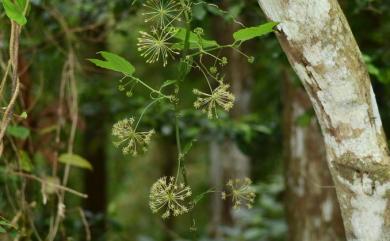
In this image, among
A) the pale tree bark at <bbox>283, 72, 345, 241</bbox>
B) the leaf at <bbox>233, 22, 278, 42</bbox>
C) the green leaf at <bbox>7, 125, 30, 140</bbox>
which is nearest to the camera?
the leaf at <bbox>233, 22, 278, 42</bbox>

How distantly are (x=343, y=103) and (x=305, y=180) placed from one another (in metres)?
1.88

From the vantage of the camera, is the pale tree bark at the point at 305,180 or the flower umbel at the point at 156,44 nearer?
the flower umbel at the point at 156,44

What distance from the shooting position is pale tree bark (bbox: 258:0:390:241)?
1.32 m

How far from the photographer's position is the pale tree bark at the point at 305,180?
3135mm

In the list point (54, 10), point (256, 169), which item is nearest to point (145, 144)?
point (54, 10)

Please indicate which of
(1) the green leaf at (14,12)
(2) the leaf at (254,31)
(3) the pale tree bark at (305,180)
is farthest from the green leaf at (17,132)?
(3) the pale tree bark at (305,180)

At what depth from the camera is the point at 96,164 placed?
454 cm

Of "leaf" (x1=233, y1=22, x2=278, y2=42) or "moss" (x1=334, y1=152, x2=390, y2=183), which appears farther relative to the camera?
"moss" (x1=334, y1=152, x2=390, y2=183)

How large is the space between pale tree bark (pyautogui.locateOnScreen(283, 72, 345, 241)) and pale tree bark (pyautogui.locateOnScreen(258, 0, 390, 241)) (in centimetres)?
163

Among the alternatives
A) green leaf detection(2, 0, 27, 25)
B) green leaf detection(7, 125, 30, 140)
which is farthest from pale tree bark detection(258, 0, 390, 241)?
green leaf detection(7, 125, 30, 140)

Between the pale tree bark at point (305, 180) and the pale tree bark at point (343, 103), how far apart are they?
64.3 inches

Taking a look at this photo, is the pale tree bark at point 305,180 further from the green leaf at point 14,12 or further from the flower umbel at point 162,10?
the green leaf at point 14,12

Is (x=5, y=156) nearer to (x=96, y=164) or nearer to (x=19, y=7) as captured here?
(x=19, y=7)

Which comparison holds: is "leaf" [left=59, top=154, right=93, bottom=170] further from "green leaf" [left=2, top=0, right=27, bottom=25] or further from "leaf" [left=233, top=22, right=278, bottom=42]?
"leaf" [left=233, top=22, right=278, bottom=42]
